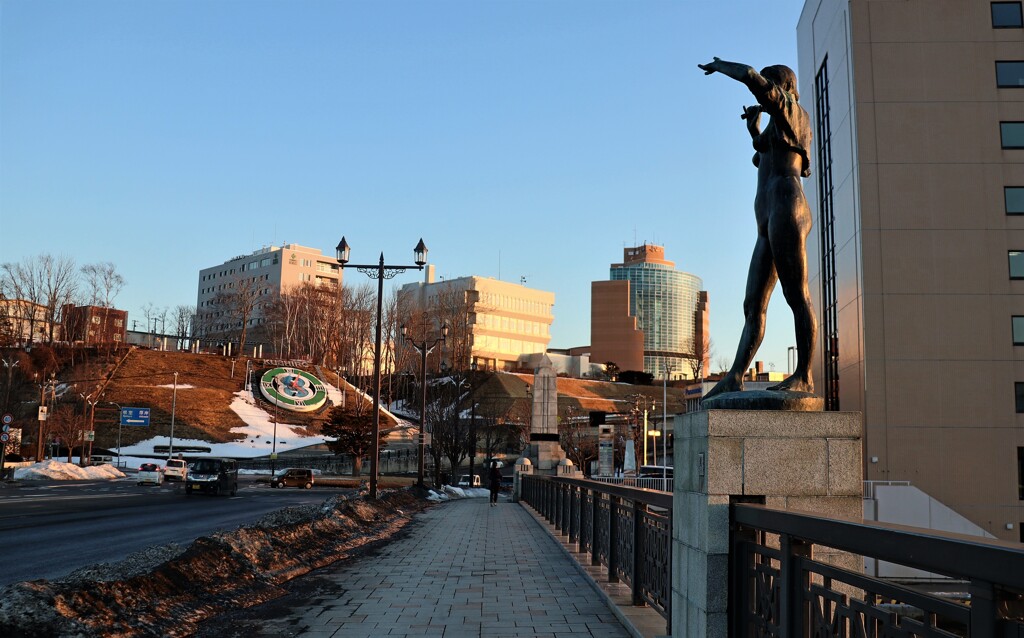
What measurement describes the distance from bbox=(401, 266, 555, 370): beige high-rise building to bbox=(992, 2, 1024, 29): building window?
316 ft

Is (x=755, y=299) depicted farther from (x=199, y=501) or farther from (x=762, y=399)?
(x=199, y=501)

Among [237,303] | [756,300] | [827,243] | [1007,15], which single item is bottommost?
[756,300]

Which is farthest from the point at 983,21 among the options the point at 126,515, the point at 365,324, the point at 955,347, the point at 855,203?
the point at 365,324

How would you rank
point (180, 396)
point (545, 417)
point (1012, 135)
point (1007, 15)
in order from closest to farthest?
point (545, 417) → point (1012, 135) → point (1007, 15) → point (180, 396)

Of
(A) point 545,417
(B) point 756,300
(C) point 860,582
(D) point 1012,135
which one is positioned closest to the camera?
(C) point 860,582

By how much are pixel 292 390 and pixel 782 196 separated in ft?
317

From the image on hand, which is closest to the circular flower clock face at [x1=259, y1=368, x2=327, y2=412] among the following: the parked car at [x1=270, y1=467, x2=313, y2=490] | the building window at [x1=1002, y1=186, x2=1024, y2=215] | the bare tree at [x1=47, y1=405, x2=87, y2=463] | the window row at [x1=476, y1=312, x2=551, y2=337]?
the bare tree at [x1=47, y1=405, x2=87, y2=463]

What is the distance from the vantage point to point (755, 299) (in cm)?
674

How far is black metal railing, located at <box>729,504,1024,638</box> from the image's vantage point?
2520 millimetres

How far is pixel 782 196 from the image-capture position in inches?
250

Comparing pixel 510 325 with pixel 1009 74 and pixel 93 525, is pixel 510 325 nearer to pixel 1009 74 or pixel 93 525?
pixel 1009 74

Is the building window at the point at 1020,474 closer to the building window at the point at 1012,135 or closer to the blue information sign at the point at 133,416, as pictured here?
the building window at the point at 1012,135

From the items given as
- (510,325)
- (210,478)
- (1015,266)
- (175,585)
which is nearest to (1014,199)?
(1015,266)

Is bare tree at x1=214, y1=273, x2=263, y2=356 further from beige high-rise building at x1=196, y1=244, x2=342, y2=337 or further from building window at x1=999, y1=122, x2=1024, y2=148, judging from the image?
building window at x1=999, y1=122, x2=1024, y2=148
